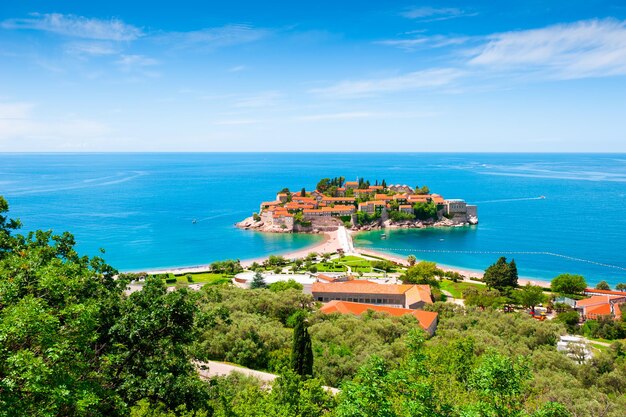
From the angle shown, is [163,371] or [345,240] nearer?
[163,371]

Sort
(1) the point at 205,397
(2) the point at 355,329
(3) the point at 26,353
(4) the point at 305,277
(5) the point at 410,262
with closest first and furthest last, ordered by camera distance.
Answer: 1. (3) the point at 26,353
2. (1) the point at 205,397
3. (2) the point at 355,329
4. (4) the point at 305,277
5. (5) the point at 410,262

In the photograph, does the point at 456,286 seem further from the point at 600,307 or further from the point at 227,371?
the point at 227,371

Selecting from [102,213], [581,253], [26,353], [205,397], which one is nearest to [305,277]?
[205,397]

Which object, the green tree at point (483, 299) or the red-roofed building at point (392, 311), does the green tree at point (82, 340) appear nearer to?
the red-roofed building at point (392, 311)

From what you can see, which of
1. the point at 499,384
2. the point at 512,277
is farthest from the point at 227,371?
the point at 512,277

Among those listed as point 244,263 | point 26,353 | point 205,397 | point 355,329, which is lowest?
point 244,263

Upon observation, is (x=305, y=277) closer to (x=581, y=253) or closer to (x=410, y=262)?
(x=410, y=262)
